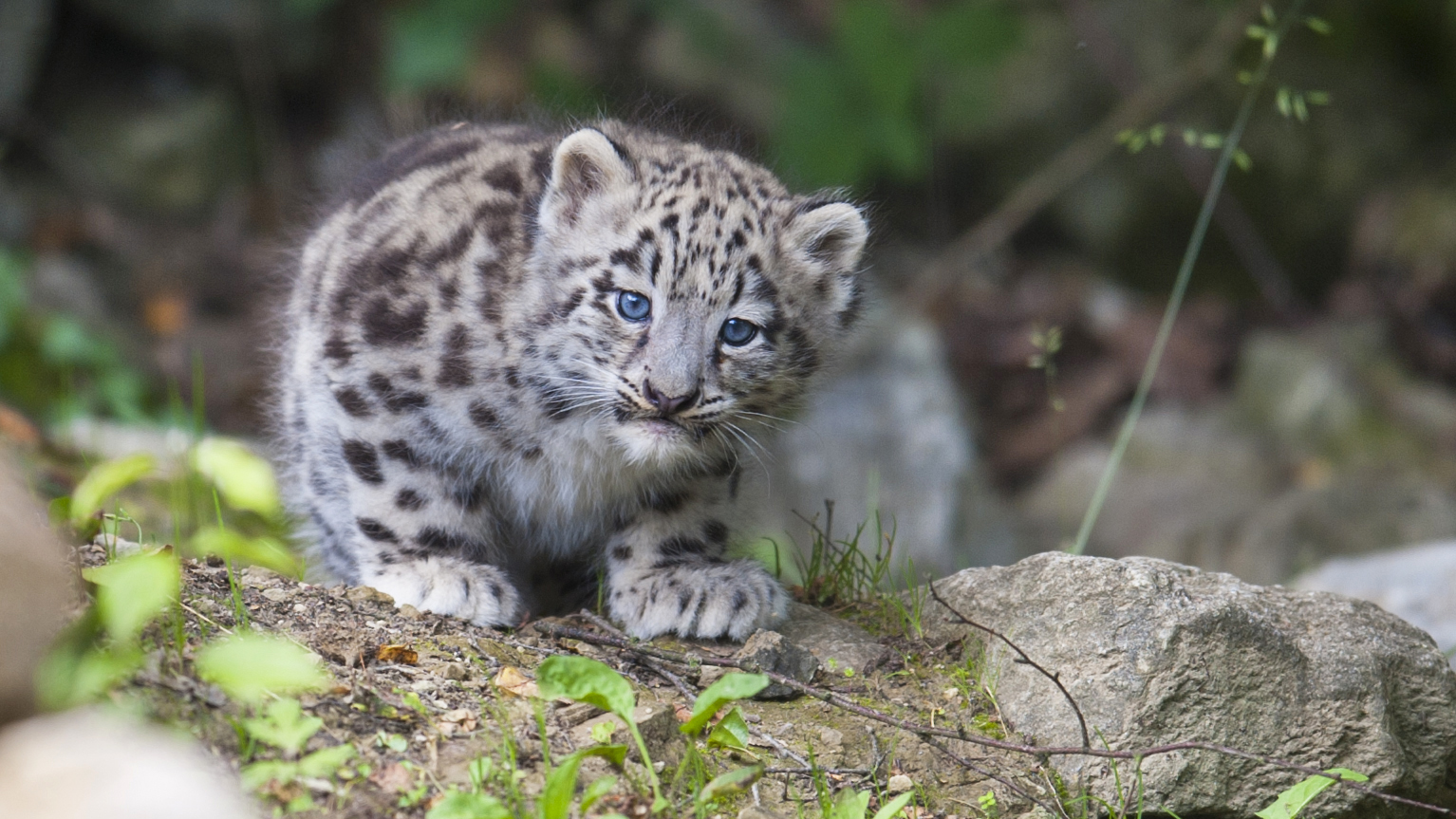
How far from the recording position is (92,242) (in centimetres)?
1181

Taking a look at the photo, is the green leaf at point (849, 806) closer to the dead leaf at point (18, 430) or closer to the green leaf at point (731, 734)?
the green leaf at point (731, 734)

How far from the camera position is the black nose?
437cm

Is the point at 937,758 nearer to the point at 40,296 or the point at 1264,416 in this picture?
the point at 1264,416

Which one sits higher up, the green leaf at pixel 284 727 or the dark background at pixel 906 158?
the dark background at pixel 906 158

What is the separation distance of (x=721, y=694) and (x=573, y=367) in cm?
156

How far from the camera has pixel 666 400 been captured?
172 inches

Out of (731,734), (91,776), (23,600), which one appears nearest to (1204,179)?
(731,734)

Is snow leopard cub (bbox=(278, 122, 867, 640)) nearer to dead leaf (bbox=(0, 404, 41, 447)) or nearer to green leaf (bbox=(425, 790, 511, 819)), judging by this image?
green leaf (bbox=(425, 790, 511, 819))

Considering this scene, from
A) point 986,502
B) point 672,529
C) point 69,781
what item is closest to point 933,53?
point 986,502

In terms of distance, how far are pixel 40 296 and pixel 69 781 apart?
9378 millimetres

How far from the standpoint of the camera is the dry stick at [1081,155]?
396 inches

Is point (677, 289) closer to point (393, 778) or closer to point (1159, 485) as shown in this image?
point (393, 778)

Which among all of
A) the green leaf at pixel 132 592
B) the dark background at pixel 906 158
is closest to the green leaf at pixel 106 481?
the green leaf at pixel 132 592

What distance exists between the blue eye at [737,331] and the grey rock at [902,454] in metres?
5.12
